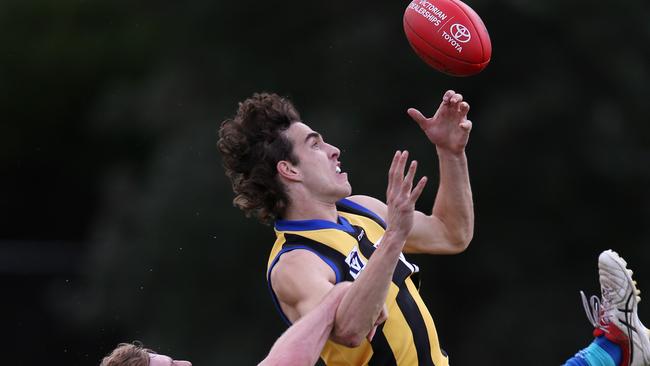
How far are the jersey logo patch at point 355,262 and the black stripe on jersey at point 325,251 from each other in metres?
0.02

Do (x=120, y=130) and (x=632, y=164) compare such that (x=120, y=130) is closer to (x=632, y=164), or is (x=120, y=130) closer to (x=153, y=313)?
(x=153, y=313)

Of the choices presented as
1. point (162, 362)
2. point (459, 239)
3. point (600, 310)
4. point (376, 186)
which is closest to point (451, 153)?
point (459, 239)

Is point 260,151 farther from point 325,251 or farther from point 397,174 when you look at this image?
point 397,174

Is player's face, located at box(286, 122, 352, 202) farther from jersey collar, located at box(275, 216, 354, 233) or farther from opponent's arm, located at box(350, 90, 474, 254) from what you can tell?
opponent's arm, located at box(350, 90, 474, 254)

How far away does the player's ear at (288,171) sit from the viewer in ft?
16.5

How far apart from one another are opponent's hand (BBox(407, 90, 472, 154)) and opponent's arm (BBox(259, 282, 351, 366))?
5.24 feet

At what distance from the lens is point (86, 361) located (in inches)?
392

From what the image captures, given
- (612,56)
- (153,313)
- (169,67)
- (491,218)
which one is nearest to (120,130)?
(169,67)

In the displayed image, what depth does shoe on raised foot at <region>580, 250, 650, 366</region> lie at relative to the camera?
5.34m

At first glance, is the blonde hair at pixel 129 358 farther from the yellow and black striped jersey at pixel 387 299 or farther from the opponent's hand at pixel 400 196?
the opponent's hand at pixel 400 196

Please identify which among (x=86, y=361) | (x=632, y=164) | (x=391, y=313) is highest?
(x=391, y=313)

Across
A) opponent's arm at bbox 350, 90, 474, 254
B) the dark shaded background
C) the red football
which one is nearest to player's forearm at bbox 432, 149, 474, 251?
opponent's arm at bbox 350, 90, 474, 254

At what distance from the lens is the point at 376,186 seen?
9.34 metres

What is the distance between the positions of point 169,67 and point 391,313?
5.99m
